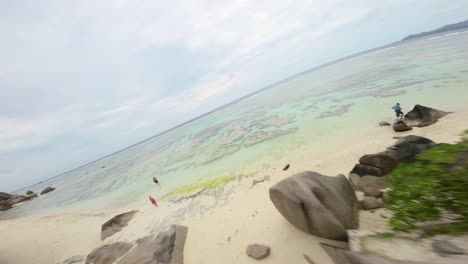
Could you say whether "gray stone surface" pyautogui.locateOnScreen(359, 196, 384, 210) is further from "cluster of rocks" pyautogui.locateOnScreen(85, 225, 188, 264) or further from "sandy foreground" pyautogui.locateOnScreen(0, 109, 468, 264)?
"cluster of rocks" pyautogui.locateOnScreen(85, 225, 188, 264)

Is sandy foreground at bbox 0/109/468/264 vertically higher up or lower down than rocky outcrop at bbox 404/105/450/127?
higher up

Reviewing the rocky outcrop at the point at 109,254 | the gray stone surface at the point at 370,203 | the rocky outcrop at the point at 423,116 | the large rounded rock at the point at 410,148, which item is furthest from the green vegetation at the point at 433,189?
the rocky outcrop at the point at 423,116

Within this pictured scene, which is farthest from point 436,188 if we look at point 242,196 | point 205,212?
point 205,212

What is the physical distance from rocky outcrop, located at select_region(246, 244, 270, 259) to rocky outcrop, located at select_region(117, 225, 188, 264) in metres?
2.85

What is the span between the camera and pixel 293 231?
6.86 metres

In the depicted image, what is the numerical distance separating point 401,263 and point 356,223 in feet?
12.8

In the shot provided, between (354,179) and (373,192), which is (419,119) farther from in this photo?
(373,192)

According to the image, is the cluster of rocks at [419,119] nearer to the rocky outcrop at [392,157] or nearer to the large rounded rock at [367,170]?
the rocky outcrop at [392,157]

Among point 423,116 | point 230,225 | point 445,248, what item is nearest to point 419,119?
point 423,116

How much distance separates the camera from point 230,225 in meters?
9.16

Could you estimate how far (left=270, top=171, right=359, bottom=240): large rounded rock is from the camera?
6.01 metres

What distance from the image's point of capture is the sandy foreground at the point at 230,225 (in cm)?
696

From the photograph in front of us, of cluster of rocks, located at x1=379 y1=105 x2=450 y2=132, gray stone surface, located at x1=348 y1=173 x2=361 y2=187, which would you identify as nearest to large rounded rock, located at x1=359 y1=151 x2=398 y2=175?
gray stone surface, located at x1=348 y1=173 x2=361 y2=187

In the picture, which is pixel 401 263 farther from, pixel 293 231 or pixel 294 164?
pixel 294 164
